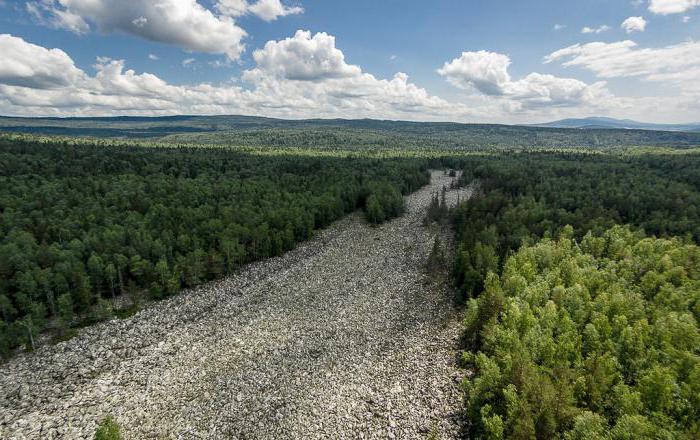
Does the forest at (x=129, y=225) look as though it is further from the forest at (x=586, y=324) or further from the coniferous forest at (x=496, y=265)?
the forest at (x=586, y=324)

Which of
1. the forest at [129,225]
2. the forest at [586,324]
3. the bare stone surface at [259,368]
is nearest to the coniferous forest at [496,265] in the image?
the forest at [586,324]

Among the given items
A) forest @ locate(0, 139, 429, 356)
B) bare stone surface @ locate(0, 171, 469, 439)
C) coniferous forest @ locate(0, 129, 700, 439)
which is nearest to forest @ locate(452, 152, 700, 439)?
coniferous forest @ locate(0, 129, 700, 439)

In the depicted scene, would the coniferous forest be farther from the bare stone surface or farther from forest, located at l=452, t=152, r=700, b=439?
the bare stone surface

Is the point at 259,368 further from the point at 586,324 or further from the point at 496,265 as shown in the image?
the point at 496,265

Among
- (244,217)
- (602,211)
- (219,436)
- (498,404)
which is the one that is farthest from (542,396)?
(602,211)

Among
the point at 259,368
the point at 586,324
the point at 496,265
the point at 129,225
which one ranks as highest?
the point at 129,225

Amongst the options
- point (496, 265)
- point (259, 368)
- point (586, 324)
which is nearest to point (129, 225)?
point (259, 368)

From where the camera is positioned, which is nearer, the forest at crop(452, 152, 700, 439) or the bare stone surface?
the forest at crop(452, 152, 700, 439)
